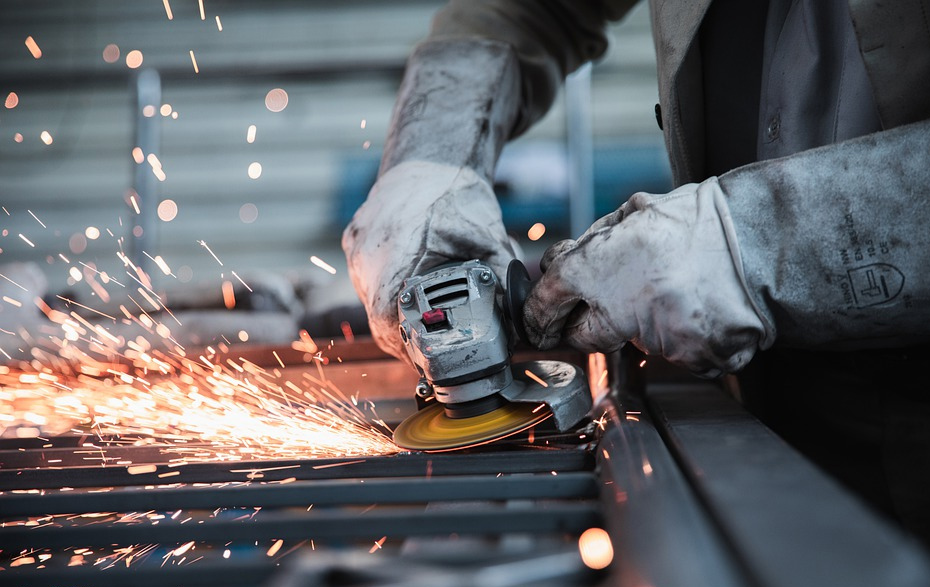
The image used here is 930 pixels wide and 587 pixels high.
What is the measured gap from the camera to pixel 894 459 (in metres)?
1.18

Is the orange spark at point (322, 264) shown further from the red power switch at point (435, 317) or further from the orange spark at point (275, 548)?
the orange spark at point (275, 548)

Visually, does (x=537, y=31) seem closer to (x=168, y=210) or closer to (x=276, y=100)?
(x=276, y=100)

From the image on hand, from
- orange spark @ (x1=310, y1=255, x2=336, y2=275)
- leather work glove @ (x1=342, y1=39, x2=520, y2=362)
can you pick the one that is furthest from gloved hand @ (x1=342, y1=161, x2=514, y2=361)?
orange spark @ (x1=310, y1=255, x2=336, y2=275)

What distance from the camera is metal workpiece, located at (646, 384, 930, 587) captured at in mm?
492

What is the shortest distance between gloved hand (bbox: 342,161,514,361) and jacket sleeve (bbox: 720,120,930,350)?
497mm

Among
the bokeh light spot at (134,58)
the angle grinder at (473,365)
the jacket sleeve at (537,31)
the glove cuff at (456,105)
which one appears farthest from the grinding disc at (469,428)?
the bokeh light spot at (134,58)

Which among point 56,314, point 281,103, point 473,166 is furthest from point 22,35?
point 473,166

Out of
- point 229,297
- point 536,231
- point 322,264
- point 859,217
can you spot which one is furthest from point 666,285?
point 322,264

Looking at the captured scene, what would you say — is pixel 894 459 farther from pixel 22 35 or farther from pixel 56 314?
pixel 22 35

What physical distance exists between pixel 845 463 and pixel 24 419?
1.68 m

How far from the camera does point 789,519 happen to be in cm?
59

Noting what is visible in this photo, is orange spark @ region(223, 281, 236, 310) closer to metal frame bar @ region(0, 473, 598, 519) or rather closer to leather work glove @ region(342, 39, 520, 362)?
leather work glove @ region(342, 39, 520, 362)

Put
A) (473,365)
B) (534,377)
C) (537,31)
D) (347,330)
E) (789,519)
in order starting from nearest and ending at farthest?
(789,519) < (473,365) < (534,377) < (537,31) < (347,330)

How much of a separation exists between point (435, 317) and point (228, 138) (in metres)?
4.71
